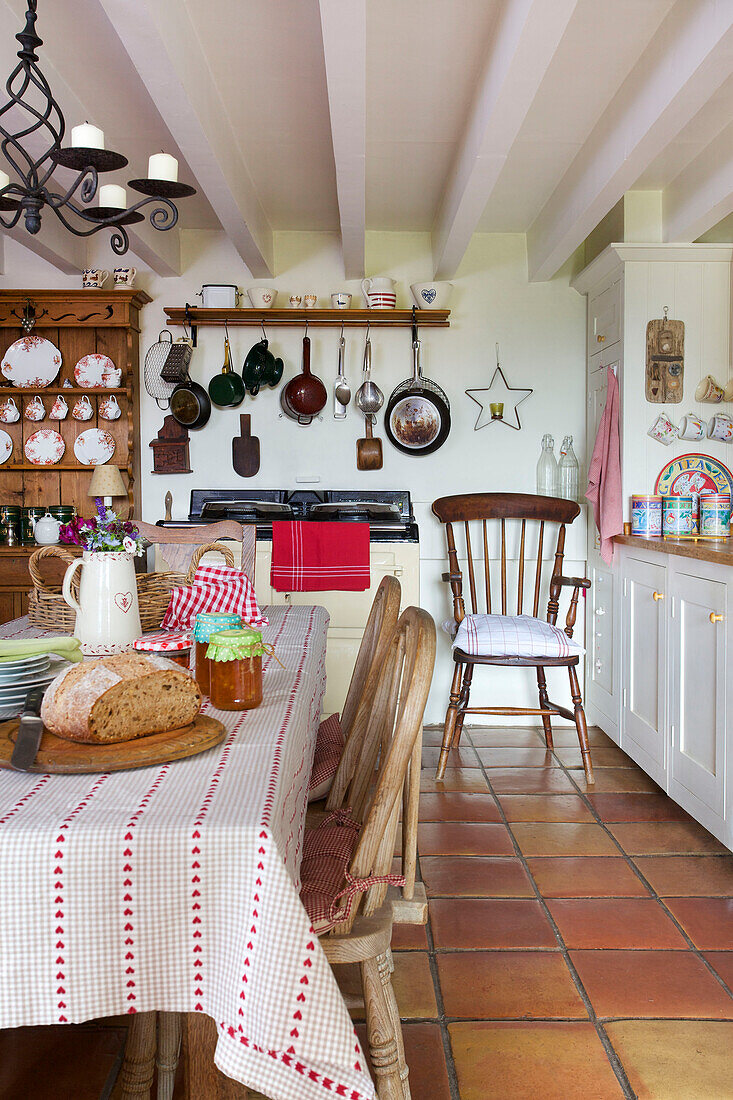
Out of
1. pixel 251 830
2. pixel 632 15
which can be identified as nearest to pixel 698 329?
pixel 632 15

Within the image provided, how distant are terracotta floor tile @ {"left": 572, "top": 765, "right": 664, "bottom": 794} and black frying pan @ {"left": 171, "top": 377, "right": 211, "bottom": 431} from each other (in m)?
2.33

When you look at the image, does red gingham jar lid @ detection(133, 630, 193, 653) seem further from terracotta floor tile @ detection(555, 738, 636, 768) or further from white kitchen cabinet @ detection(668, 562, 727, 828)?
terracotta floor tile @ detection(555, 738, 636, 768)

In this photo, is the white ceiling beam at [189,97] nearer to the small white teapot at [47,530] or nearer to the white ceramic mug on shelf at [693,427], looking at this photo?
the small white teapot at [47,530]

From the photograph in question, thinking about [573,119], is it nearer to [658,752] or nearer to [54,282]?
[658,752]

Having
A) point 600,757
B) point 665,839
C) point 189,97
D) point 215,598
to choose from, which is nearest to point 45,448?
point 189,97

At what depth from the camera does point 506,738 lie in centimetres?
388

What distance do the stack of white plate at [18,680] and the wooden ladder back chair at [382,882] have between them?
51cm

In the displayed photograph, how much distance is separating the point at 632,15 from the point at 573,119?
2.06ft

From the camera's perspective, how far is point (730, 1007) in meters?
1.84

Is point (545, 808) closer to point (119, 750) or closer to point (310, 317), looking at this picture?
point (119, 750)

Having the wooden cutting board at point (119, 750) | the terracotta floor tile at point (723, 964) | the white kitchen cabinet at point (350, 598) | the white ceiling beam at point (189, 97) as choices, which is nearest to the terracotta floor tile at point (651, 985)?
the terracotta floor tile at point (723, 964)

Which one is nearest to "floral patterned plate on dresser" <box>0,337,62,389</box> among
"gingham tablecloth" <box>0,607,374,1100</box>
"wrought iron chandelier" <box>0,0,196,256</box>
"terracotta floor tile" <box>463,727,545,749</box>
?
"wrought iron chandelier" <box>0,0,196,256</box>

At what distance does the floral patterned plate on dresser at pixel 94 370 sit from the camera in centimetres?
404

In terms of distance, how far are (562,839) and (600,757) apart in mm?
961
